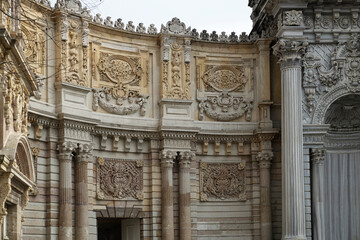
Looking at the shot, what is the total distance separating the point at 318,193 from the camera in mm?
27703

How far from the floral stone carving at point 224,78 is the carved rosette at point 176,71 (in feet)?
2.63

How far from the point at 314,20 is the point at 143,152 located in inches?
265

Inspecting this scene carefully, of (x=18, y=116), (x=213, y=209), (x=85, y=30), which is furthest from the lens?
(x=213, y=209)

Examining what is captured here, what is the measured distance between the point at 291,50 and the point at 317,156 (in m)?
3.33

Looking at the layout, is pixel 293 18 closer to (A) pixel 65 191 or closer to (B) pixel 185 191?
(B) pixel 185 191

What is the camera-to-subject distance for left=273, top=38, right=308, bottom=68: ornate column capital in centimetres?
2758

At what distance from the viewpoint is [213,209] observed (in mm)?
29062

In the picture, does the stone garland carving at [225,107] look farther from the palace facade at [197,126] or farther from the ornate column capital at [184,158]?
the ornate column capital at [184,158]

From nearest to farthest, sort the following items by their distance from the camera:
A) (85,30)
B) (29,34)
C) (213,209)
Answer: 1. (29,34)
2. (85,30)
3. (213,209)

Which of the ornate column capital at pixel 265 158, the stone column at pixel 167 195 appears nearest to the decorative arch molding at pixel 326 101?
the ornate column capital at pixel 265 158

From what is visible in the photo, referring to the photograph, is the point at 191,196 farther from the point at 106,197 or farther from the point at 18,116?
the point at 18,116

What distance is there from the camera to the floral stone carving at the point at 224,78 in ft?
96.8

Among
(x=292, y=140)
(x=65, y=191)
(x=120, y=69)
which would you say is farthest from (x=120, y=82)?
(x=292, y=140)

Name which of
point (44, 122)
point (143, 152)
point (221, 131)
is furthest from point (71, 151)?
point (221, 131)
